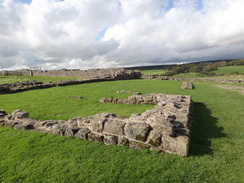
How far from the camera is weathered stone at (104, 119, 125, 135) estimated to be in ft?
16.3

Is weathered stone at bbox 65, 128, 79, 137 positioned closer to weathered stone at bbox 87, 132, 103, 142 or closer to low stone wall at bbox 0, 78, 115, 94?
weathered stone at bbox 87, 132, 103, 142

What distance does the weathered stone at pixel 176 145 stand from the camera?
4211mm

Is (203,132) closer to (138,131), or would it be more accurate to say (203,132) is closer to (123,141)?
(138,131)

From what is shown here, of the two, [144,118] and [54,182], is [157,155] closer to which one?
[144,118]

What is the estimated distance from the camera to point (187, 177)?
140 inches

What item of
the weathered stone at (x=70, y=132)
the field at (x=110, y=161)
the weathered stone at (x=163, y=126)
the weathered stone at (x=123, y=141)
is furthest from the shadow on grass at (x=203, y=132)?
the weathered stone at (x=70, y=132)

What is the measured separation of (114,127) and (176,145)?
2.05 metres

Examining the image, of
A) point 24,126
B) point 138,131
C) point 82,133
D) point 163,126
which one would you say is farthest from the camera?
point 24,126

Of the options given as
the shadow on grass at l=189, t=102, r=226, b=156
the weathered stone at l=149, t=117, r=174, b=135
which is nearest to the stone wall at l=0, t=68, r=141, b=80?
the shadow on grass at l=189, t=102, r=226, b=156

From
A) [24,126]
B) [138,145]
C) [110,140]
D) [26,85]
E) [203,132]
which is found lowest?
[203,132]

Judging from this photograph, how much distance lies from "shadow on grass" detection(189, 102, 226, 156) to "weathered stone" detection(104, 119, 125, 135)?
7.38 feet

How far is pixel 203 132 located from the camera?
235 inches

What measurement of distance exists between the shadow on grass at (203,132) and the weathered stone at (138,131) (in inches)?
56.7

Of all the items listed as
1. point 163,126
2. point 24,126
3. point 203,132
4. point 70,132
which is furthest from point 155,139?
point 24,126
